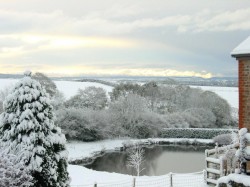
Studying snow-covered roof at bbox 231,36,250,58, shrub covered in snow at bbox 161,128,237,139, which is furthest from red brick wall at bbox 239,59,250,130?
shrub covered in snow at bbox 161,128,237,139

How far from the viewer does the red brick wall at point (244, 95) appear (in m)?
12.0

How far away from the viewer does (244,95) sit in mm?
12023

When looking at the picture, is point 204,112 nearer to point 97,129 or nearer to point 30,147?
point 97,129

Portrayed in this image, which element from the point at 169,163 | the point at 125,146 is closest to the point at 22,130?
the point at 169,163

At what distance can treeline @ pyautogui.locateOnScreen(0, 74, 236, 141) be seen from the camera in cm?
4388

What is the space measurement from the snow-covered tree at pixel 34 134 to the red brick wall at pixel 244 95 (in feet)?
17.9

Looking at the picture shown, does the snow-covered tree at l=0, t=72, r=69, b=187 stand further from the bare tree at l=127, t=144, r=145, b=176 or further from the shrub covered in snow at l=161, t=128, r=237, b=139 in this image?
the shrub covered in snow at l=161, t=128, r=237, b=139

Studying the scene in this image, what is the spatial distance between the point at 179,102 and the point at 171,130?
1598 cm

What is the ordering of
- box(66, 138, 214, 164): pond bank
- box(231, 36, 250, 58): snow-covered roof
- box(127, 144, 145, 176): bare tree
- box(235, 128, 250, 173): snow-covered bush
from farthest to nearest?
box(66, 138, 214, 164): pond bank, box(127, 144, 145, 176): bare tree, box(231, 36, 250, 58): snow-covered roof, box(235, 128, 250, 173): snow-covered bush

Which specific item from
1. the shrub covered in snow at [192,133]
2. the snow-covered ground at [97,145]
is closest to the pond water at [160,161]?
the snow-covered ground at [97,145]

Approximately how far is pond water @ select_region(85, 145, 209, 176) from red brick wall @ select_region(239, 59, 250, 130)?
17372mm

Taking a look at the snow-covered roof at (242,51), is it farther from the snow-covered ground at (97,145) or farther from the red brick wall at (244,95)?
the snow-covered ground at (97,145)

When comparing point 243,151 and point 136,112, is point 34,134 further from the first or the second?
point 136,112

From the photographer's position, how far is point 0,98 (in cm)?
5750
